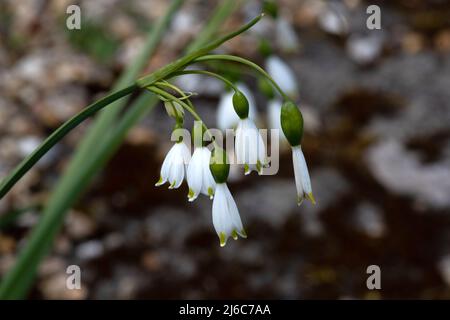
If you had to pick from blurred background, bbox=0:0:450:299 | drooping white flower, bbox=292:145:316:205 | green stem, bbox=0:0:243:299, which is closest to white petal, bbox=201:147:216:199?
drooping white flower, bbox=292:145:316:205

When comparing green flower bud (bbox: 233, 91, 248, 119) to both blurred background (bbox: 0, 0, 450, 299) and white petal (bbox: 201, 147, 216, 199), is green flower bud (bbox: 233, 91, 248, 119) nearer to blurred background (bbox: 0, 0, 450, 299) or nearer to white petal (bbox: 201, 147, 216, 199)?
white petal (bbox: 201, 147, 216, 199)

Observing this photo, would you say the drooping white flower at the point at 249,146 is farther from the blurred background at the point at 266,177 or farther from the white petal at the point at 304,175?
the blurred background at the point at 266,177

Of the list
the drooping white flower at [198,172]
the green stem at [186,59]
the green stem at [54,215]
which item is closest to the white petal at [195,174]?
the drooping white flower at [198,172]

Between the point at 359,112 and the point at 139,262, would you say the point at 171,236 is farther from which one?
the point at 359,112

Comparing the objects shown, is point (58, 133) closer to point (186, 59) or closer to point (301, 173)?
point (186, 59)

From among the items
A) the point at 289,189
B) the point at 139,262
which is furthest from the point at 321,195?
the point at 139,262
